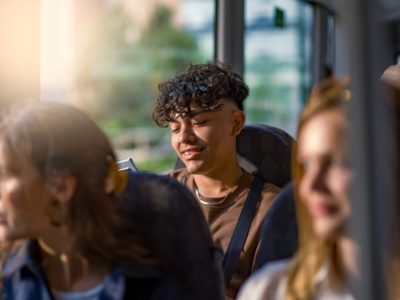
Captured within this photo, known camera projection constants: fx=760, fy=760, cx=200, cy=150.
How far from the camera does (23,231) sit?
1.17 metres

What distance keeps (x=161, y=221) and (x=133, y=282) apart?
0.15 m

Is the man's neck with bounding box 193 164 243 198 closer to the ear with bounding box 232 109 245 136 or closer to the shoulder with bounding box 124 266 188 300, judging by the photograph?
the ear with bounding box 232 109 245 136

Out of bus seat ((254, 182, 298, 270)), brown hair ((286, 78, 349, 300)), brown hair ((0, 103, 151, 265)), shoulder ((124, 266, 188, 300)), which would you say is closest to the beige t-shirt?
bus seat ((254, 182, 298, 270))

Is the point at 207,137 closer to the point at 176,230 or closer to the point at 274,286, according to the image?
the point at 176,230

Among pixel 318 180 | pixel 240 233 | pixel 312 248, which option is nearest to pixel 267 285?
pixel 312 248

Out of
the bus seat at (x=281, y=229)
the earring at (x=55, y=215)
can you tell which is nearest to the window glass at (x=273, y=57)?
the bus seat at (x=281, y=229)

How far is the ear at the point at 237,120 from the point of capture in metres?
2.13

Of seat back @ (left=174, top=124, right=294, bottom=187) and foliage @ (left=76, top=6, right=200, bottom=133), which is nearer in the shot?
foliage @ (left=76, top=6, right=200, bottom=133)

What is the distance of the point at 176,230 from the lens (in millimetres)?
1327

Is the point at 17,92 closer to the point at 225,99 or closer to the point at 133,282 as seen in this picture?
the point at 133,282

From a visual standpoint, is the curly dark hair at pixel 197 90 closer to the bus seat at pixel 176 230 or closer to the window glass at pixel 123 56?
the window glass at pixel 123 56

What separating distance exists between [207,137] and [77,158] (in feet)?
3.14

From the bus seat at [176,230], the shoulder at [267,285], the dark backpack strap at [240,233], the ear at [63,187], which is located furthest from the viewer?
the dark backpack strap at [240,233]

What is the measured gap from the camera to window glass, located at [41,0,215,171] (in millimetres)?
1562
